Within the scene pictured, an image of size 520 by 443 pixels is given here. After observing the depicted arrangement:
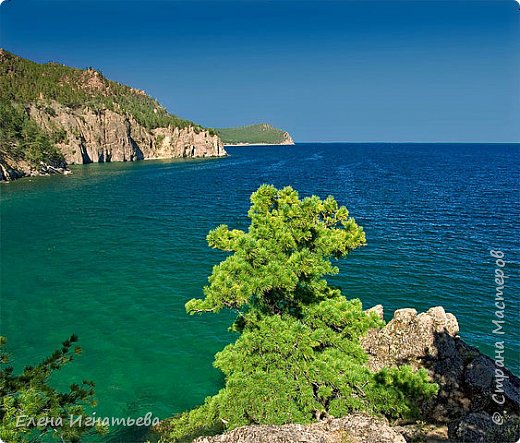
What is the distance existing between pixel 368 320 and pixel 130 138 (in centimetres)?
20085

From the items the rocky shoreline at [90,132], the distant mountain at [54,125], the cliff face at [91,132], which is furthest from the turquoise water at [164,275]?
the cliff face at [91,132]

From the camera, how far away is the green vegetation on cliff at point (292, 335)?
12609mm

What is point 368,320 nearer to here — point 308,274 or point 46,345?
point 308,274

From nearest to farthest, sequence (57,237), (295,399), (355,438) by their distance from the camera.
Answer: (355,438), (295,399), (57,237)

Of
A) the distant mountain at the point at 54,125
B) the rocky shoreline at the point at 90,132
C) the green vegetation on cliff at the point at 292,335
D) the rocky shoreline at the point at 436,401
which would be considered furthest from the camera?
the rocky shoreline at the point at 90,132

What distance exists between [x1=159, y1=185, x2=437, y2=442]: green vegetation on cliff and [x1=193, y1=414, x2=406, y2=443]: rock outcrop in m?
1.71

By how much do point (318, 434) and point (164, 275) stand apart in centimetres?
3012

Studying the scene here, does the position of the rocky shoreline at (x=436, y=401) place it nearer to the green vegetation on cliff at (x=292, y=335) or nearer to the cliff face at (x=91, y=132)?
the green vegetation on cliff at (x=292, y=335)

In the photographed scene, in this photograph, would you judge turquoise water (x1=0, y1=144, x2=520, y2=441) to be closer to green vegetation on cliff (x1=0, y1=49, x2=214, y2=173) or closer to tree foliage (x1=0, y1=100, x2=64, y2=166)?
tree foliage (x1=0, y1=100, x2=64, y2=166)

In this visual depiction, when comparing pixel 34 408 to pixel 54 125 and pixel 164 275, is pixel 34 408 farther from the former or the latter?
pixel 54 125

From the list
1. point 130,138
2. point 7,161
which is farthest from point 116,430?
point 130,138

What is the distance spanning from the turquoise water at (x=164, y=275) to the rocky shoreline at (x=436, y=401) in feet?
26.5

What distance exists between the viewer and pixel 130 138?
194 m

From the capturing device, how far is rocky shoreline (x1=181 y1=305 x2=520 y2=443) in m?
10.4
